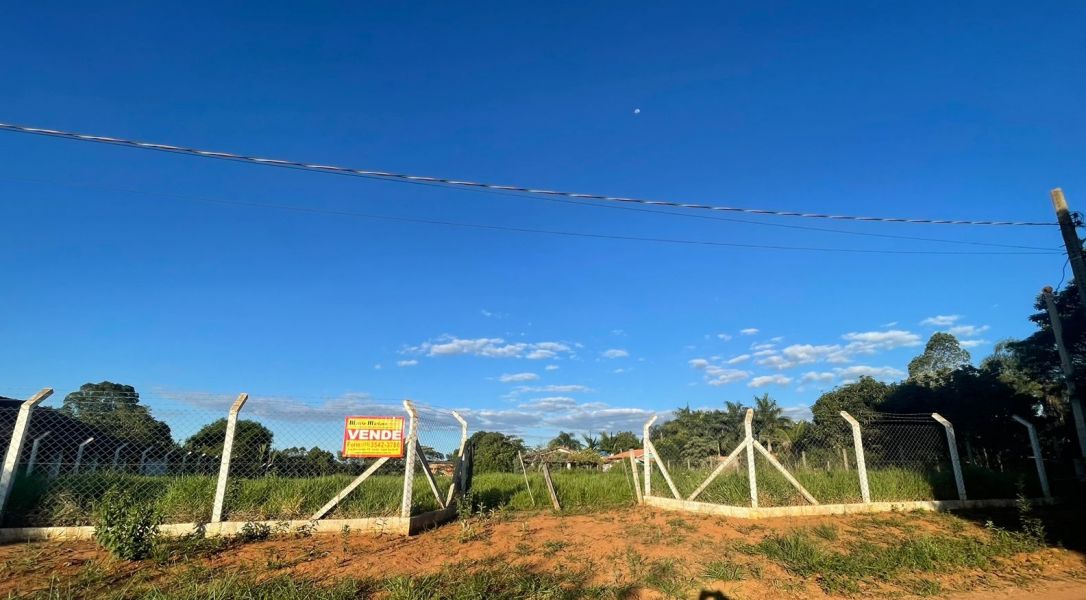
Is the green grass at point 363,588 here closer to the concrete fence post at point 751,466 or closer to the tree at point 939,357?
the concrete fence post at point 751,466

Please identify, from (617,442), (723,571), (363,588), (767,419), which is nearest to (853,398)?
(767,419)

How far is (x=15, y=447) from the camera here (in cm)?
688

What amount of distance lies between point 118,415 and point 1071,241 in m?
17.1

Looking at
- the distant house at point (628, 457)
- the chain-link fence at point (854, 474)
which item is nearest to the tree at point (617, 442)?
the distant house at point (628, 457)

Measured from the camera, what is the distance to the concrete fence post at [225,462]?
7.04 m

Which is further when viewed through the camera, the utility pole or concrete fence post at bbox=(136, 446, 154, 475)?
the utility pole

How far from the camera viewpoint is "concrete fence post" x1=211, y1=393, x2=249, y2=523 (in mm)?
7035

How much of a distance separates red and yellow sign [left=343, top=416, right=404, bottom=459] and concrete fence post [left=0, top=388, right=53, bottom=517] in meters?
4.06

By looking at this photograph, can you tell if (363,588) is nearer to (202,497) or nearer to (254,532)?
(254,532)

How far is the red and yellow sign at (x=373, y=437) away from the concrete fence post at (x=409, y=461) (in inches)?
5.7

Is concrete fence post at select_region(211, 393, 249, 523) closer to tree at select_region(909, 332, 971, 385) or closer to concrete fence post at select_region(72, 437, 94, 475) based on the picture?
concrete fence post at select_region(72, 437, 94, 475)

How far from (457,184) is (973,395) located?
28.3 metres

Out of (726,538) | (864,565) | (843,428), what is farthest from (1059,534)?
(843,428)

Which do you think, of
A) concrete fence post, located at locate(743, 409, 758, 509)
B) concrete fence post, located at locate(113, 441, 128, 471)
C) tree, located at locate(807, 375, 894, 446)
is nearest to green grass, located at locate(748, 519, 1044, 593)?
concrete fence post, located at locate(743, 409, 758, 509)
